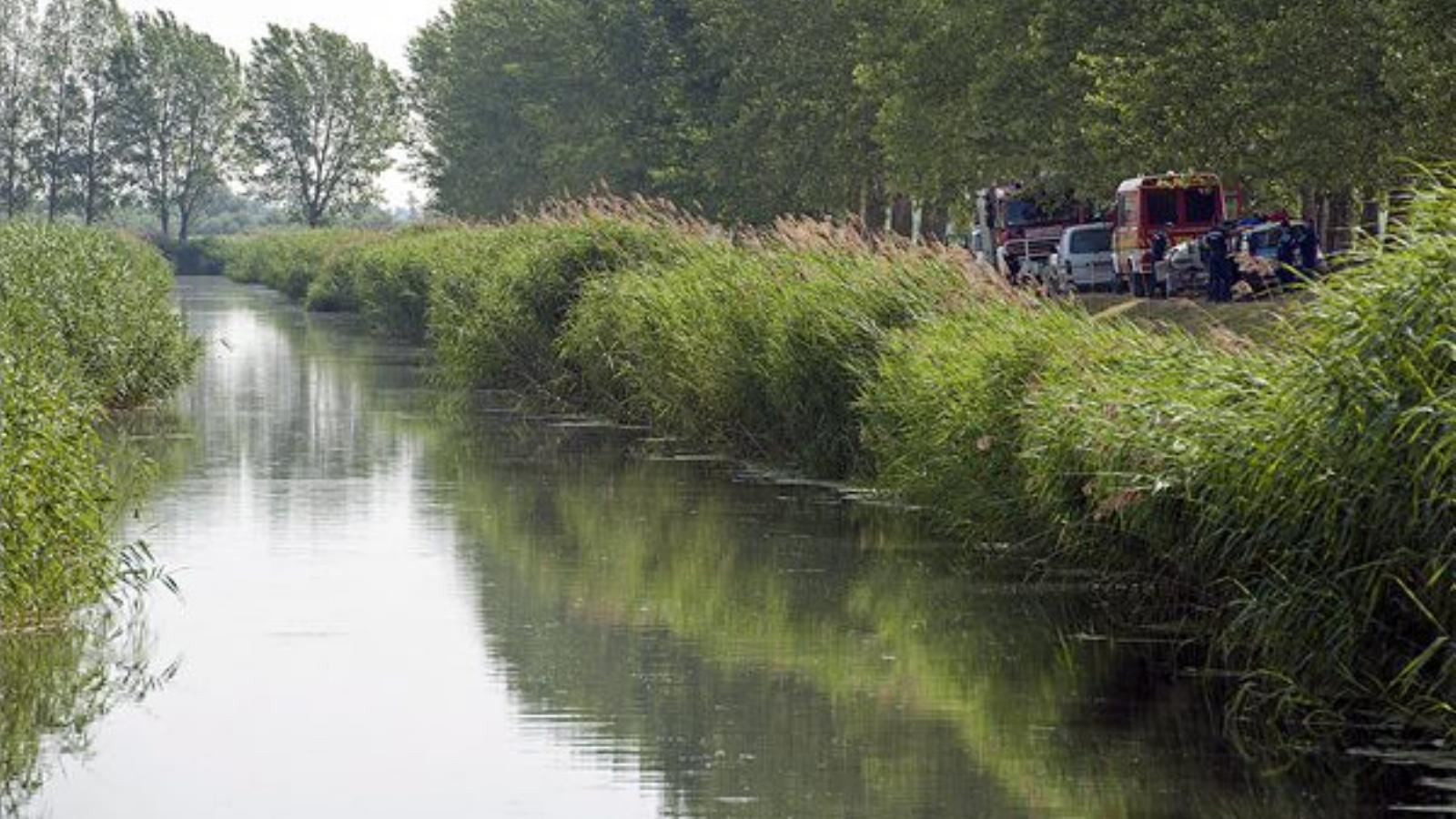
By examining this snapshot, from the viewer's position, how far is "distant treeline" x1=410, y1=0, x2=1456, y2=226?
41.9m

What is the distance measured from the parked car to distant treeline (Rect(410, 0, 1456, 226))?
5.28 feet

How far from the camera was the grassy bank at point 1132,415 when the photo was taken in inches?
507

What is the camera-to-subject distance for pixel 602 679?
14523 millimetres

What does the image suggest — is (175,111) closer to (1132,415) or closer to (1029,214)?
(1029,214)

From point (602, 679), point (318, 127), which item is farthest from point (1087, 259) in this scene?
point (318, 127)

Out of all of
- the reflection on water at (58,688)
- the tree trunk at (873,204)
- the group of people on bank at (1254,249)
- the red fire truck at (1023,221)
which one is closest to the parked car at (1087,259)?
the red fire truck at (1023,221)

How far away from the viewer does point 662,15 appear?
2859 inches

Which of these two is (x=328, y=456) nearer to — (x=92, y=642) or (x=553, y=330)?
(x=553, y=330)

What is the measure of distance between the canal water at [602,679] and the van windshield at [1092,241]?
3213 centimetres

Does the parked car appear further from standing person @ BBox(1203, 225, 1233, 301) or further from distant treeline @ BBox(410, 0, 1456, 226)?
standing person @ BBox(1203, 225, 1233, 301)

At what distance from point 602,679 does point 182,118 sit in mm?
150071

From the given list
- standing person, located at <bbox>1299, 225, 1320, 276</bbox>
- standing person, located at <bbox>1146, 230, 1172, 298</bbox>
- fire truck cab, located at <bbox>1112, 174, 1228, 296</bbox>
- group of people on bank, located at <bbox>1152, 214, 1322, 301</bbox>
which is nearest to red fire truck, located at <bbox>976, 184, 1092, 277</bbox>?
fire truck cab, located at <bbox>1112, 174, 1228, 296</bbox>

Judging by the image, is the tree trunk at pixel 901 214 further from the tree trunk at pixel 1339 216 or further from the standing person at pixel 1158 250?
the standing person at pixel 1158 250

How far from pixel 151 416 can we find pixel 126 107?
12497cm
